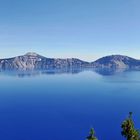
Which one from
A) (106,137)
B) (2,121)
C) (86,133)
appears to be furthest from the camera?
(2,121)

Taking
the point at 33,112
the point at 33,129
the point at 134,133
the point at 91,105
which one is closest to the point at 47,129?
the point at 33,129

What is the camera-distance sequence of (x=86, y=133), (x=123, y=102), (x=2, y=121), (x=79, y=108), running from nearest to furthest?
1. (x=86, y=133)
2. (x=2, y=121)
3. (x=79, y=108)
4. (x=123, y=102)

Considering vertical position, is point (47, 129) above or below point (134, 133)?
below

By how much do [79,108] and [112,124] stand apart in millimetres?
30764

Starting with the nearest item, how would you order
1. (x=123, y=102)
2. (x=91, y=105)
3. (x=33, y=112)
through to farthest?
(x=33, y=112) → (x=91, y=105) → (x=123, y=102)

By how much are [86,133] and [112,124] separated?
11708mm

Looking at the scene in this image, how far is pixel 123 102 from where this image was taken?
12531 cm

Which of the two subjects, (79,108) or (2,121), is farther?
(79,108)

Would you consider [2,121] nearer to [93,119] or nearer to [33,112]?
[33,112]

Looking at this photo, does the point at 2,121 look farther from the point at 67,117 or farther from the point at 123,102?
the point at 123,102

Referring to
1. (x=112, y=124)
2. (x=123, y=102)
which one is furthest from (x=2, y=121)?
(x=123, y=102)

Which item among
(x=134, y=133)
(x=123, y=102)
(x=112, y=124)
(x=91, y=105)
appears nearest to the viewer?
(x=134, y=133)

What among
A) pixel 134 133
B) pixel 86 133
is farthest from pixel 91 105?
pixel 134 133

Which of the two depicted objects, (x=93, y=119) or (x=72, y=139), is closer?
→ (x=72, y=139)
